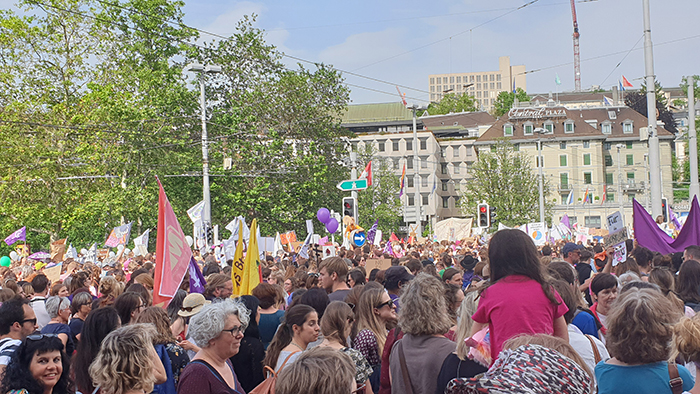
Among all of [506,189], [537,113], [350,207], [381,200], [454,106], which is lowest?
[350,207]

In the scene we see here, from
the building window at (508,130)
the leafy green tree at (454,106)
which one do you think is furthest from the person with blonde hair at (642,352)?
the leafy green tree at (454,106)

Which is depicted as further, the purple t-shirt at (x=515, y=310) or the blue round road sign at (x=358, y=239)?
the blue round road sign at (x=358, y=239)

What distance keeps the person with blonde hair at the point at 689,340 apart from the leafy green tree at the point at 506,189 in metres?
60.0

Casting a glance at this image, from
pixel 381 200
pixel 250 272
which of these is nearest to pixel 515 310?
pixel 250 272

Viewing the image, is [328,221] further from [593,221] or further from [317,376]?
[593,221]

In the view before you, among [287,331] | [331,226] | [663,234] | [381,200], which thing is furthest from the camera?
[381,200]

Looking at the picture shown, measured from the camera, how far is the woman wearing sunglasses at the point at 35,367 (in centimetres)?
441

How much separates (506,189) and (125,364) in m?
62.6

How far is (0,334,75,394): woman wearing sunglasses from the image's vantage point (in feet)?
14.5

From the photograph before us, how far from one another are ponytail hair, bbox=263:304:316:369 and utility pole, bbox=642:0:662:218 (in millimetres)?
14218

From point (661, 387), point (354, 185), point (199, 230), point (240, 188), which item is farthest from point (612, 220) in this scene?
point (240, 188)

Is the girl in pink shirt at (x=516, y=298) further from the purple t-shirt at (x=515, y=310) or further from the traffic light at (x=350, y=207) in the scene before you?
the traffic light at (x=350, y=207)

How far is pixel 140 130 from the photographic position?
111ft

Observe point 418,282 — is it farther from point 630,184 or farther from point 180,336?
point 630,184
